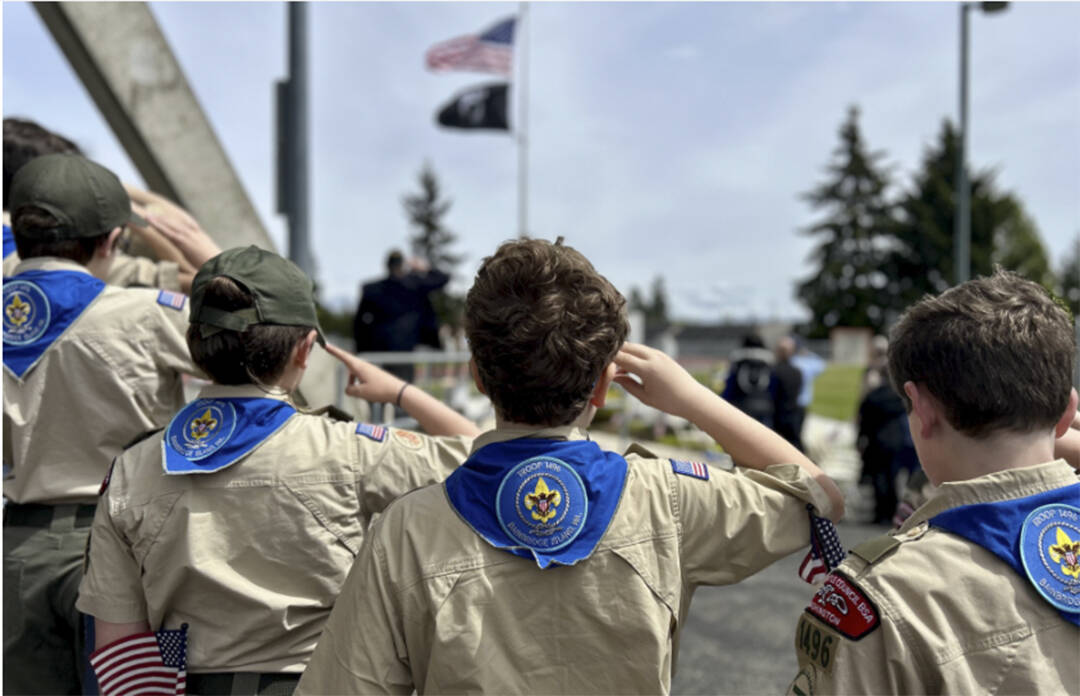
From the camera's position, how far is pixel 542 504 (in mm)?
1561

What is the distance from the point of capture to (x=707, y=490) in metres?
1.67

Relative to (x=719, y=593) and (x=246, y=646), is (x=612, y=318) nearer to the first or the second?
(x=246, y=646)

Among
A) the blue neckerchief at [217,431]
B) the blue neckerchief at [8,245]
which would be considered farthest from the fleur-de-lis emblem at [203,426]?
the blue neckerchief at [8,245]

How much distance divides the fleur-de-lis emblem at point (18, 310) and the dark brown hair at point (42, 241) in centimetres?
15

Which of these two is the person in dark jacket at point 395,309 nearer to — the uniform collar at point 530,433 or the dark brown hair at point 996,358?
the uniform collar at point 530,433

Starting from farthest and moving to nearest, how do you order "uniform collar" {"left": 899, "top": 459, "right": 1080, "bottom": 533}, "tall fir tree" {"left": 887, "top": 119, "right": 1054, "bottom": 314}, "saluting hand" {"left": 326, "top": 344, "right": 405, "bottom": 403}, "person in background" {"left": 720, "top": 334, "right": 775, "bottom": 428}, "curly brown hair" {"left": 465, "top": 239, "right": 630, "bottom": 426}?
"tall fir tree" {"left": 887, "top": 119, "right": 1054, "bottom": 314}, "person in background" {"left": 720, "top": 334, "right": 775, "bottom": 428}, "saluting hand" {"left": 326, "top": 344, "right": 405, "bottom": 403}, "curly brown hair" {"left": 465, "top": 239, "right": 630, "bottom": 426}, "uniform collar" {"left": 899, "top": 459, "right": 1080, "bottom": 533}

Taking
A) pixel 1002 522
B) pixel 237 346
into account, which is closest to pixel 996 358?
pixel 1002 522

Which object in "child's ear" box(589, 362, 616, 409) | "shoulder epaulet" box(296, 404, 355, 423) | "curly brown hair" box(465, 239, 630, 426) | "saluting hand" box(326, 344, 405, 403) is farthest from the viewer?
"saluting hand" box(326, 344, 405, 403)

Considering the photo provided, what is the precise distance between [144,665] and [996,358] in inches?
73.8

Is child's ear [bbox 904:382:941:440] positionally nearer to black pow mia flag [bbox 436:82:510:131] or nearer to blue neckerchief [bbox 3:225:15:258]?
blue neckerchief [bbox 3:225:15:258]

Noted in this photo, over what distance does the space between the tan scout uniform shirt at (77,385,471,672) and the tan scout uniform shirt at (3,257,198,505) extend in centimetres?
43

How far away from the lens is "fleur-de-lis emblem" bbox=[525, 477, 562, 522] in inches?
61.3

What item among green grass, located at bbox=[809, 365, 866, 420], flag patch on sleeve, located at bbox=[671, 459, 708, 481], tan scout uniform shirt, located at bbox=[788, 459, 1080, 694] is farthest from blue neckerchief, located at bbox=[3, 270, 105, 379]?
green grass, located at bbox=[809, 365, 866, 420]

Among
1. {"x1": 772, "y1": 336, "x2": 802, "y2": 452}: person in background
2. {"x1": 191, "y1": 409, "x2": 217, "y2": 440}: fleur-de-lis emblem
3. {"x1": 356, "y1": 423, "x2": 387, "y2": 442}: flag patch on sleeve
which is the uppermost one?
{"x1": 191, "y1": 409, "x2": 217, "y2": 440}: fleur-de-lis emblem
